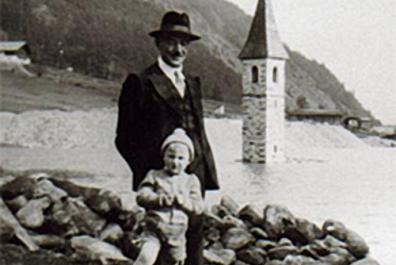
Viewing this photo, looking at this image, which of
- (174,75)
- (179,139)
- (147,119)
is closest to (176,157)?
(179,139)

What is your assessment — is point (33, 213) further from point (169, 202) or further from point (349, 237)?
point (349, 237)

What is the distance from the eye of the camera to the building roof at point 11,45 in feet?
8.50

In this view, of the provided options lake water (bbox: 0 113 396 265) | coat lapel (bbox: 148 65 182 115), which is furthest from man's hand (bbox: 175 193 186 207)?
lake water (bbox: 0 113 396 265)

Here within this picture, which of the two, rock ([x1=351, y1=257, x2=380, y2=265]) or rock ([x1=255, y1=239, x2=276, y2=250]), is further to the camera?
rock ([x1=255, y1=239, x2=276, y2=250])

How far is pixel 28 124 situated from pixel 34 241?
0.46 m

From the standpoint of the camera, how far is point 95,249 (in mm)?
2490

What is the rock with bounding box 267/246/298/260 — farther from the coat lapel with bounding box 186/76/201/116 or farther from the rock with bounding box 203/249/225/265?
the coat lapel with bounding box 186/76/201/116

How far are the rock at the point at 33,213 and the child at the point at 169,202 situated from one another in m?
1.09

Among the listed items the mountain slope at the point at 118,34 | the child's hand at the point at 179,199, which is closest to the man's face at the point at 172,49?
the child's hand at the point at 179,199

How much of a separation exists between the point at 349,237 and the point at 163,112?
48.8 inches

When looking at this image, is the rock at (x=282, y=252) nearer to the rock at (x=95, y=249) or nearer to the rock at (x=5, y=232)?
the rock at (x=95, y=249)

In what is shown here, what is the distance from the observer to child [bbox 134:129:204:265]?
62.6 inches

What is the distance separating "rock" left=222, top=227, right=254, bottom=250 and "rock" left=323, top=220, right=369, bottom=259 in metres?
0.32

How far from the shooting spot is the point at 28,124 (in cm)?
259
